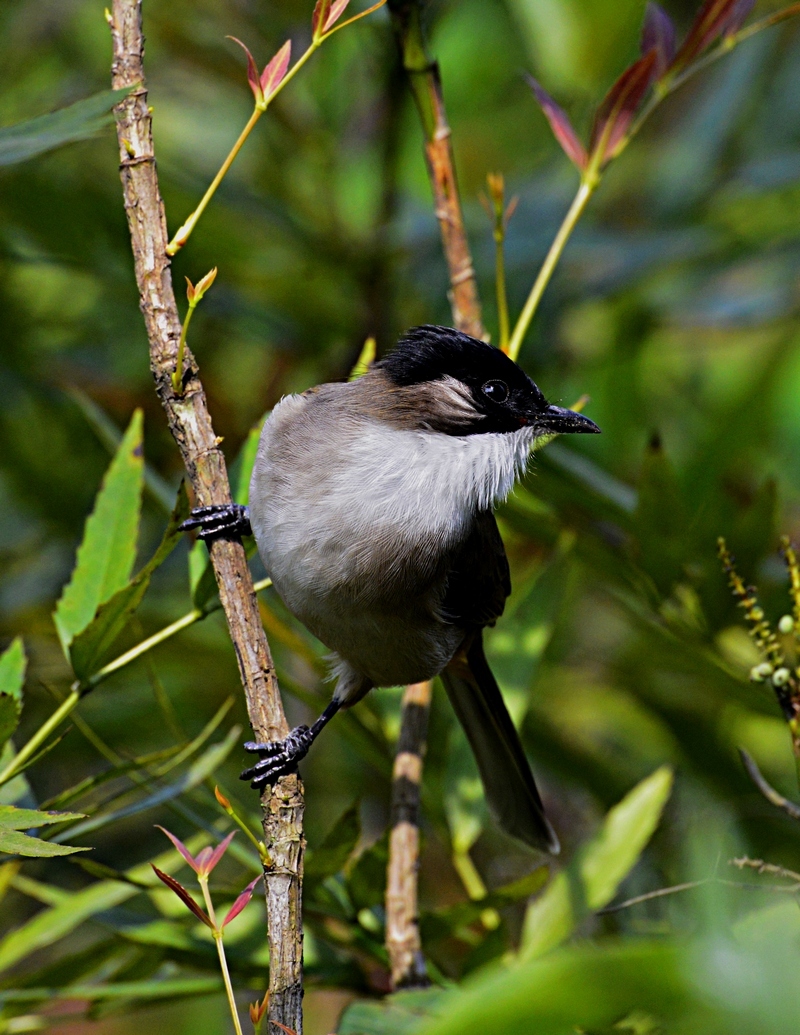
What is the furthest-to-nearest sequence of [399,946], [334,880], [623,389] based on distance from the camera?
[623,389], [334,880], [399,946]

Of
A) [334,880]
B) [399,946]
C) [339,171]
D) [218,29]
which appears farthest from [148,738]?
[218,29]

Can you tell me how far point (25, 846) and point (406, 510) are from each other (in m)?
1.25

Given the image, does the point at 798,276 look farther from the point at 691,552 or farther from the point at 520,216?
the point at 691,552

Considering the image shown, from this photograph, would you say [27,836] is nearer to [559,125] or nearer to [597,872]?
[597,872]

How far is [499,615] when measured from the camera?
9.09 ft

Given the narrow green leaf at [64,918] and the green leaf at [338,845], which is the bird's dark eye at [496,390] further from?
the narrow green leaf at [64,918]

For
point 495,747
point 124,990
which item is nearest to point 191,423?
point 124,990

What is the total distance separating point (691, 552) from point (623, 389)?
110 centimetres

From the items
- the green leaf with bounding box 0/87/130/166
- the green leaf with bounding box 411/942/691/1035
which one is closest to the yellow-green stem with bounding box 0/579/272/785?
the green leaf with bounding box 0/87/130/166

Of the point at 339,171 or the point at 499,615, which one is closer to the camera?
the point at 499,615

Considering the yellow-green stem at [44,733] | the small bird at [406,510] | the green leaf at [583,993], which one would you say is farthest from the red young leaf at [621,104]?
the green leaf at [583,993]

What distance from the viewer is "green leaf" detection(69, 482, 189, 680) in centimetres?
189

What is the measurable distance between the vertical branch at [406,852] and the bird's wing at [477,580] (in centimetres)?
21

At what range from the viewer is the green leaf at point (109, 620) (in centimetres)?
189
